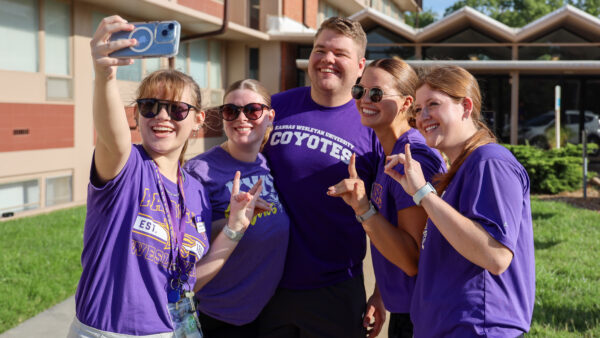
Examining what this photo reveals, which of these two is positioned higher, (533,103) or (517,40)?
(517,40)

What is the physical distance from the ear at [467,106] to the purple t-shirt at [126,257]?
133cm

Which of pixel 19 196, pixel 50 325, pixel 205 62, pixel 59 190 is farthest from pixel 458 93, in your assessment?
pixel 205 62

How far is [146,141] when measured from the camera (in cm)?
244

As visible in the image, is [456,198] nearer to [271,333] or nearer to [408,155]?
[408,155]

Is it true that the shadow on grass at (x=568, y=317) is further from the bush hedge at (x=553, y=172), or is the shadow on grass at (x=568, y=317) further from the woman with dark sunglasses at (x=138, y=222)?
the bush hedge at (x=553, y=172)

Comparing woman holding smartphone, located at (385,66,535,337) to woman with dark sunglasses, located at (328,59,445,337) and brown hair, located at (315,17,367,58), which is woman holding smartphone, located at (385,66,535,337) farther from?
brown hair, located at (315,17,367,58)

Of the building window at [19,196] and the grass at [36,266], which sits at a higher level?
the building window at [19,196]

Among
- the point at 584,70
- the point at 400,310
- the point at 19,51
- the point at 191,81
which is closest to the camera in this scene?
the point at 191,81

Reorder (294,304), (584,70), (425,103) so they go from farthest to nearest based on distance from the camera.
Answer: (584,70) → (294,304) → (425,103)

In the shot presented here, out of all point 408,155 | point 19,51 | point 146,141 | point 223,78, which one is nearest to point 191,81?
point 146,141

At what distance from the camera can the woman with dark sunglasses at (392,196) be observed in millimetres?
2625

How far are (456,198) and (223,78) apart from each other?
68.3ft

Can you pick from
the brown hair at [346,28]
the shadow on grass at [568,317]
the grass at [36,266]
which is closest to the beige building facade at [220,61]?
the grass at [36,266]

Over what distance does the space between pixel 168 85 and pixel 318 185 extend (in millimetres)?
1093
